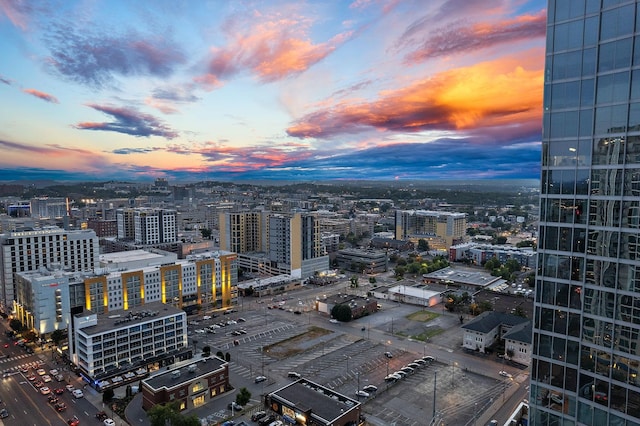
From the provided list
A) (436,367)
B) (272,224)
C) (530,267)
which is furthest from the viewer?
(530,267)

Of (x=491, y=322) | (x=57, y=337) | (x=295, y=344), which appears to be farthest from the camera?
(x=295, y=344)

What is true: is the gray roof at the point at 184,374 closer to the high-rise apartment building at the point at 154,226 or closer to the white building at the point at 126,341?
the white building at the point at 126,341

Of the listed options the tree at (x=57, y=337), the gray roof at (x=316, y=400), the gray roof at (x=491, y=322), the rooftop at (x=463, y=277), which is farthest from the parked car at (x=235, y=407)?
the rooftop at (x=463, y=277)

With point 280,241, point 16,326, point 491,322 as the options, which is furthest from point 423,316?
point 16,326

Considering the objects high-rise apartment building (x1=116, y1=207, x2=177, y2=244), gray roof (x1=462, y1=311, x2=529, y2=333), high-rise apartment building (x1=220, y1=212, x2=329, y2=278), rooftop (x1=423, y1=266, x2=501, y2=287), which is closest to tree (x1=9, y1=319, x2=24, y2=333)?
high-rise apartment building (x1=220, y1=212, x2=329, y2=278)

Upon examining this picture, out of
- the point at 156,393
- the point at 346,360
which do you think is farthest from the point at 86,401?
the point at 346,360

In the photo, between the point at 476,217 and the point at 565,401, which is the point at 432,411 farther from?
the point at 476,217

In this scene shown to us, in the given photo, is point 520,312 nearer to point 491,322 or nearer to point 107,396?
point 491,322
